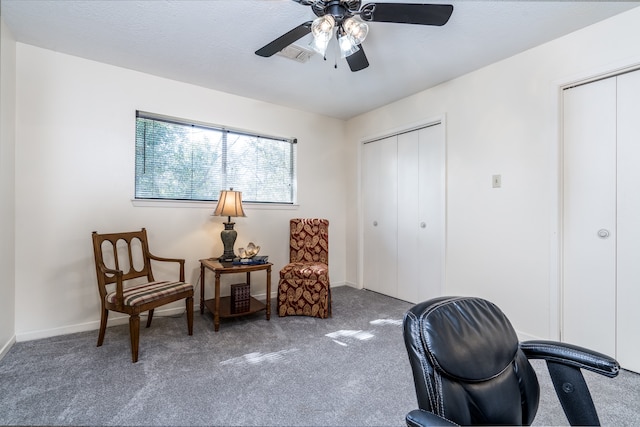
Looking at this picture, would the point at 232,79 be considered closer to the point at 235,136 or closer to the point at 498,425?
the point at 235,136

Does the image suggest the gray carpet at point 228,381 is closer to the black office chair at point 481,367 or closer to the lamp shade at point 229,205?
the black office chair at point 481,367

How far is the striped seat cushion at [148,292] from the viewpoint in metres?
2.06

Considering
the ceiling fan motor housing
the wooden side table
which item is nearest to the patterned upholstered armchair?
the wooden side table

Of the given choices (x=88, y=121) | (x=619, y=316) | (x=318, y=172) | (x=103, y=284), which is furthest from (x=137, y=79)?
(x=619, y=316)

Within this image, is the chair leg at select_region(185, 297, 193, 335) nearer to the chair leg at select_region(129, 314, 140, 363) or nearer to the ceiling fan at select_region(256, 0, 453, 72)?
the chair leg at select_region(129, 314, 140, 363)

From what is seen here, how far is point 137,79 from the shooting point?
2.79 metres

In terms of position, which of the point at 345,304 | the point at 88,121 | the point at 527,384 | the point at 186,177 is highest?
the point at 88,121

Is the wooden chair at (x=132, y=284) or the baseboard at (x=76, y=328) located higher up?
the wooden chair at (x=132, y=284)

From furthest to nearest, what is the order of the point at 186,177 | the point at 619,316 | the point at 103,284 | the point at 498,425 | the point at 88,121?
the point at 186,177 < the point at 88,121 < the point at 103,284 < the point at 619,316 < the point at 498,425

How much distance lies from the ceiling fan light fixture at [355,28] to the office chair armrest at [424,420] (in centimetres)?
182

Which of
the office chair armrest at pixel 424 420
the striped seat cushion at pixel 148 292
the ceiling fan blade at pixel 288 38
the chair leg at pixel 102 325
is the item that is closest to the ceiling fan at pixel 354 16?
the ceiling fan blade at pixel 288 38

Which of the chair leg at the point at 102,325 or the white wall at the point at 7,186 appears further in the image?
the chair leg at the point at 102,325

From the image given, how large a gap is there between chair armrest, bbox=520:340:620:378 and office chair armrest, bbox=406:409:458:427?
539 millimetres

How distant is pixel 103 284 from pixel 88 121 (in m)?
1.48
